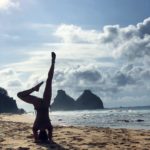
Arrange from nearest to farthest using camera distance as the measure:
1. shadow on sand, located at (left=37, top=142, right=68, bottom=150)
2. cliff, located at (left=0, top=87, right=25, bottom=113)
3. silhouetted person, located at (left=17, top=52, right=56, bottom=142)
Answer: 1. shadow on sand, located at (left=37, top=142, right=68, bottom=150)
2. silhouetted person, located at (left=17, top=52, right=56, bottom=142)
3. cliff, located at (left=0, top=87, right=25, bottom=113)

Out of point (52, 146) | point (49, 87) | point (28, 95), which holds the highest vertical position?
point (49, 87)

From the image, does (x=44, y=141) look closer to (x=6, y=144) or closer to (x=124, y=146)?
(x=6, y=144)

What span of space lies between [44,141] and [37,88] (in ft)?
7.09

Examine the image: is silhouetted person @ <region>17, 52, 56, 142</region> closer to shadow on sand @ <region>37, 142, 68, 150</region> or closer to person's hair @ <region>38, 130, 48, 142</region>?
person's hair @ <region>38, 130, 48, 142</region>

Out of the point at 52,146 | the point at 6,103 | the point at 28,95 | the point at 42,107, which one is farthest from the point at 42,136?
the point at 6,103

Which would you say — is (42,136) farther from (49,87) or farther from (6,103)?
(6,103)

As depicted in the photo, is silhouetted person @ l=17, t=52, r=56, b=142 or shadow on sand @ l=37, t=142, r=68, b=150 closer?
shadow on sand @ l=37, t=142, r=68, b=150

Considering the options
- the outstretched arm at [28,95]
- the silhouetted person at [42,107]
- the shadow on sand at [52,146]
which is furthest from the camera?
the silhouetted person at [42,107]

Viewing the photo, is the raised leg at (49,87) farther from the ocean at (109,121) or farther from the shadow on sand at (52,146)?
the ocean at (109,121)

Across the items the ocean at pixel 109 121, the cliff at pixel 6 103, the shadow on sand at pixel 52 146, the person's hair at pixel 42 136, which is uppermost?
the cliff at pixel 6 103

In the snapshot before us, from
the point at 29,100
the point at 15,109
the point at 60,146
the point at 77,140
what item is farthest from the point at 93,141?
the point at 15,109

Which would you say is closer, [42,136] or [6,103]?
[42,136]

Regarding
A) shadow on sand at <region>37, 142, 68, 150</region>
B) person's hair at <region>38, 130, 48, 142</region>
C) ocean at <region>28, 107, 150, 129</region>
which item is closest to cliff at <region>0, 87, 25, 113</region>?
ocean at <region>28, 107, 150, 129</region>

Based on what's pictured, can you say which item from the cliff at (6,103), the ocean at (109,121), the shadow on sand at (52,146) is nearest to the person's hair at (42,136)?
the shadow on sand at (52,146)
